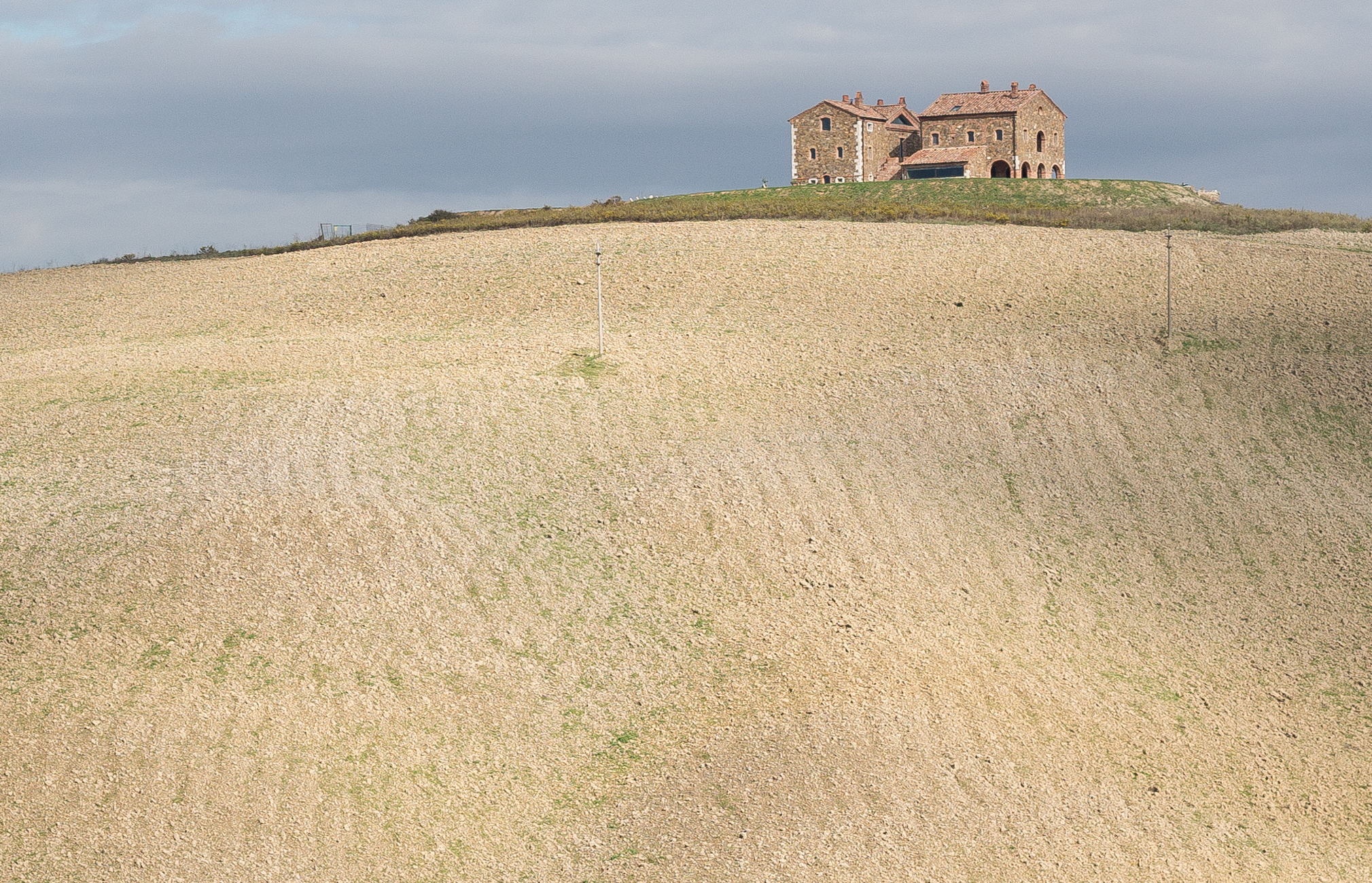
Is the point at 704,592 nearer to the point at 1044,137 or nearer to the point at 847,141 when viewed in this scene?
the point at 847,141

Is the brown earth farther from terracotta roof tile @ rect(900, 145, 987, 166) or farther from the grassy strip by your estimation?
terracotta roof tile @ rect(900, 145, 987, 166)

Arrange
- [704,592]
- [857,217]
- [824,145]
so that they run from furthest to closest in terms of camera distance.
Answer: [824,145], [857,217], [704,592]

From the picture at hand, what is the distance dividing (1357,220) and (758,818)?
3786 cm

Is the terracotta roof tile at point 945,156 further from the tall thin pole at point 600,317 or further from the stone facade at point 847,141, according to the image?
the tall thin pole at point 600,317

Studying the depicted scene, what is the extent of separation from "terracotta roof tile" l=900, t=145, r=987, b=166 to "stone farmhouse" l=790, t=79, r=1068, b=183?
0.04m

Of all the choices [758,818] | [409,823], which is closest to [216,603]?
[409,823]

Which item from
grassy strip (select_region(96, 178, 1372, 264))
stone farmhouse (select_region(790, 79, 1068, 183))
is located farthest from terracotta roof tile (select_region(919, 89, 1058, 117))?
grassy strip (select_region(96, 178, 1372, 264))

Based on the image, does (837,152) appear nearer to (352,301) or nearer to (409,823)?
(352,301)

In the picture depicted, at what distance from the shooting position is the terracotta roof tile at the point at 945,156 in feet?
217

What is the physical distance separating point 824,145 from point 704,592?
5388 cm

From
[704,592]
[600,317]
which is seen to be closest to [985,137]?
[600,317]

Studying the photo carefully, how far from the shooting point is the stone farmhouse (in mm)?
66812

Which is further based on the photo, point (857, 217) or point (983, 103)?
point (983, 103)

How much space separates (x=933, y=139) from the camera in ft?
227
